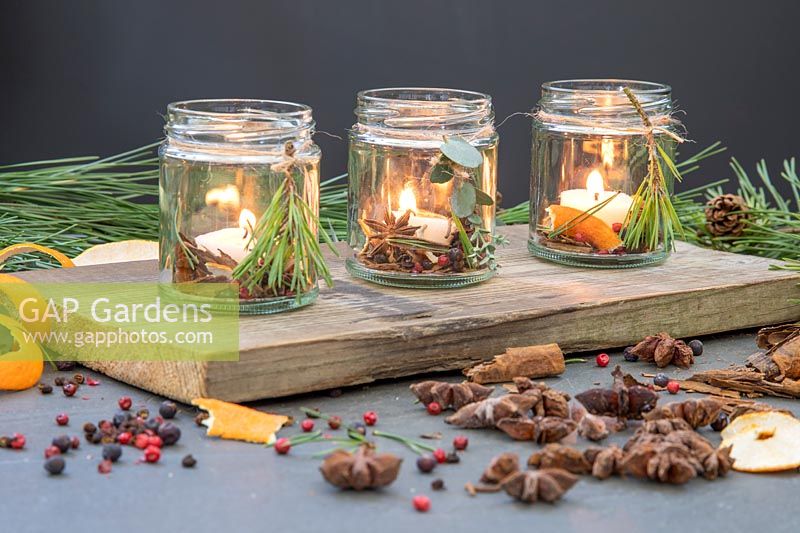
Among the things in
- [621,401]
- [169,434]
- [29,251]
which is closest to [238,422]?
[169,434]

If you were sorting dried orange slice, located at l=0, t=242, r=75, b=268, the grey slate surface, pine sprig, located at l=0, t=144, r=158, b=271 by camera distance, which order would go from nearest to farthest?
the grey slate surface < dried orange slice, located at l=0, t=242, r=75, b=268 < pine sprig, located at l=0, t=144, r=158, b=271

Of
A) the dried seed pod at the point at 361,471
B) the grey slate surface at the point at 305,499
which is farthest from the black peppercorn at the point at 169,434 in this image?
the dried seed pod at the point at 361,471

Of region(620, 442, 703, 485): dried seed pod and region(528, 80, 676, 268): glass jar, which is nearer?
region(620, 442, 703, 485): dried seed pod

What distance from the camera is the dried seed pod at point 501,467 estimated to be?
104 centimetres

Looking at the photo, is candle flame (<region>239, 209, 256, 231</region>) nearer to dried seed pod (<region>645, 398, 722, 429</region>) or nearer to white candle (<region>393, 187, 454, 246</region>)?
white candle (<region>393, 187, 454, 246</region>)

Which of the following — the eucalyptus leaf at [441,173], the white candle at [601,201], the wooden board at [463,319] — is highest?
the eucalyptus leaf at [441,173]

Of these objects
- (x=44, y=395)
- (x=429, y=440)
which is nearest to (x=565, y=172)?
(x=429, y=440)

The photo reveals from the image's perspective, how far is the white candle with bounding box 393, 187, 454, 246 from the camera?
1.50 metres

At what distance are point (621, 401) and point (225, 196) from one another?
500mm

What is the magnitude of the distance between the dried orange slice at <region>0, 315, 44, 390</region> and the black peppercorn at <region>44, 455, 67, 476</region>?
0.83ft

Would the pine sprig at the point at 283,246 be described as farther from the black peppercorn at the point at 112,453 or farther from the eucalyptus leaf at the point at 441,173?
the black peppercorn at the point at 112,453

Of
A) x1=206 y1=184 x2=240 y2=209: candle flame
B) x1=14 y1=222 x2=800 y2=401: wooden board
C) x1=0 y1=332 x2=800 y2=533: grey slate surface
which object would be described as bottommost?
x1=0 y1=332 x2=800 y2=533: grey slate surface

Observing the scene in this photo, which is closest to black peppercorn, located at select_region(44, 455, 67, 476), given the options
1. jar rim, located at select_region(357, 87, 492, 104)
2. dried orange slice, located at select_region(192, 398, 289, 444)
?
dried orange slice, located at select_region(192, 398, 289, 444)

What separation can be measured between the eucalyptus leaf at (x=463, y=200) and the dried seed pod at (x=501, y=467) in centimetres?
50
